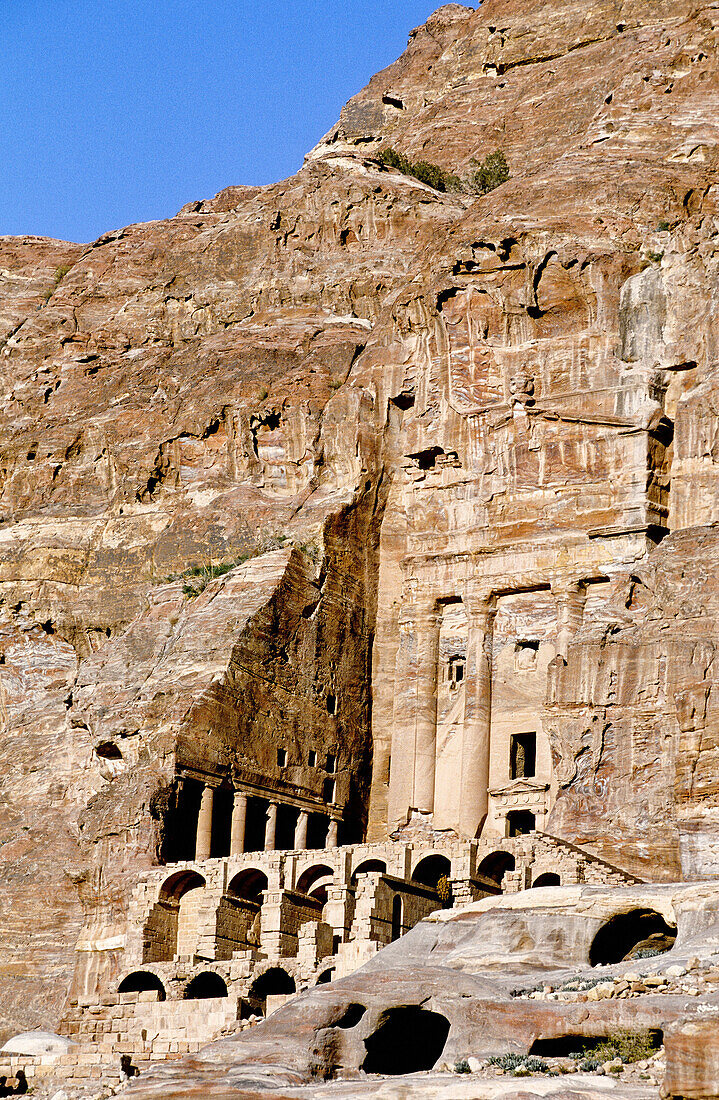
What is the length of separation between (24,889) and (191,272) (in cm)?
4429

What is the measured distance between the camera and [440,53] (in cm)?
13038

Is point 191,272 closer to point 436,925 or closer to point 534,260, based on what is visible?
point 534,260

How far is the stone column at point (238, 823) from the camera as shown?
253 ft

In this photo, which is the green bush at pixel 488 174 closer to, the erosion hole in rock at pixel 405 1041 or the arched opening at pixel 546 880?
the arched opening at pixel 546 880

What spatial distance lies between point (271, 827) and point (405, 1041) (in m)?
29.8

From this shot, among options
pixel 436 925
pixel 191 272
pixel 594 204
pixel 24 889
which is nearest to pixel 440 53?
pixel 191 272

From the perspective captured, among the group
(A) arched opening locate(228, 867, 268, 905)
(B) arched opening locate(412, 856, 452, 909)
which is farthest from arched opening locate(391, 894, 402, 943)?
(A) arched opening locate(228, 867, 268, 905)

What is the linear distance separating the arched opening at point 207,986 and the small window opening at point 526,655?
20831 mm

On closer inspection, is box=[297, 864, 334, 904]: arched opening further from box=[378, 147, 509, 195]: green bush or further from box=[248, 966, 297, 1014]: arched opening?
box=[378, 147, 509, 195]: green bush

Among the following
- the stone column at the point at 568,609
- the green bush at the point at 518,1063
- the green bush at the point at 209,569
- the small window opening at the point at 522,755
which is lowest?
the green bush at the point at 518,1063

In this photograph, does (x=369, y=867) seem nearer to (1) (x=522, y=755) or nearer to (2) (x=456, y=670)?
(1) (x=522, y=755)

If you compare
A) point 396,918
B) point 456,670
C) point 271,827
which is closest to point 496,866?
point 396,918

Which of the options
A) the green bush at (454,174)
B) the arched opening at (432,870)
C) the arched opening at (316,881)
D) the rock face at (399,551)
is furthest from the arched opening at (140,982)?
the green bush at (454,174)

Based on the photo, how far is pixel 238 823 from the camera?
77938 mm
